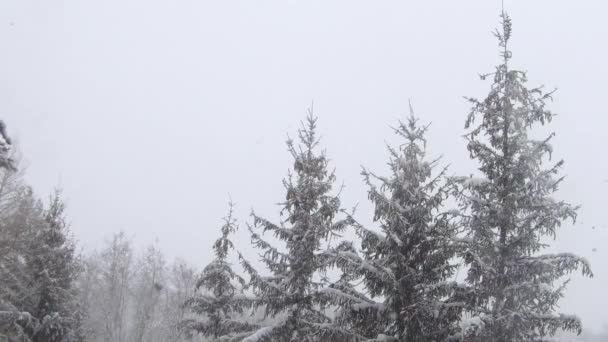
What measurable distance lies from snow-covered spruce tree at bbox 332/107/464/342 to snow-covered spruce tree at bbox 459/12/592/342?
0.65m

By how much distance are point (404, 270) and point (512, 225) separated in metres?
2.70

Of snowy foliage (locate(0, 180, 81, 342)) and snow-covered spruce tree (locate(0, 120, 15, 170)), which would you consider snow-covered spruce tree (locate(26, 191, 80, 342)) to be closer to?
snowy foliage (locate(0, 180, 81, 342))

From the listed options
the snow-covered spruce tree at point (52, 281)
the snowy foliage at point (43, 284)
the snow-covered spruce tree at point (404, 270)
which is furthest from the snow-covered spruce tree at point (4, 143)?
the snow-covered spruce tree at point (52, 281)

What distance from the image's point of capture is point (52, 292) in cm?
2275

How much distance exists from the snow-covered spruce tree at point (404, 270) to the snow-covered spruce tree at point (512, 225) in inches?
25.7

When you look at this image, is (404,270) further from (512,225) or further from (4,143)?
(4,143)

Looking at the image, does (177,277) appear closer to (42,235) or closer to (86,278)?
(86,278)

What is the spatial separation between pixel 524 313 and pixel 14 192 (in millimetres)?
18359

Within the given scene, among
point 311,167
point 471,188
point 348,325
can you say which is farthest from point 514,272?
point 311,167

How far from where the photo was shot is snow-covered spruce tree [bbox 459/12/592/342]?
37.8 ft

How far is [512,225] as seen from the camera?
1230 cm

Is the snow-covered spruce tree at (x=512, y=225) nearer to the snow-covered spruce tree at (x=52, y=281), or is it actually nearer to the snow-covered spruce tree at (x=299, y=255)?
the snow-covered spruce tree at (x=299, y=255)

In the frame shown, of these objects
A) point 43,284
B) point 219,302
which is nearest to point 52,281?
point 43,284

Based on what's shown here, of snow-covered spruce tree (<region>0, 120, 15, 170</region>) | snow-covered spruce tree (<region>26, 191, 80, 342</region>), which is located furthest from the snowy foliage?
snow-covered spruce tree (<region>0, 120, 15, 170</region>)
